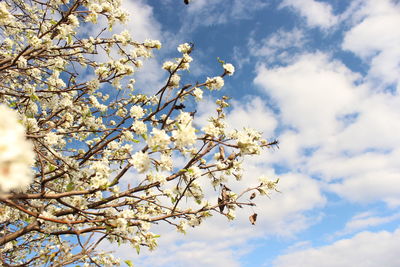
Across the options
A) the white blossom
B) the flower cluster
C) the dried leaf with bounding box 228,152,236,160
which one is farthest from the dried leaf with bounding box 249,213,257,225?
the flower cluster

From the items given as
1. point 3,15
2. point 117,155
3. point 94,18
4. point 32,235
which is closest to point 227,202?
point 117,155

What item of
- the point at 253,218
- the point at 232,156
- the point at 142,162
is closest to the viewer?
the point at 142,162

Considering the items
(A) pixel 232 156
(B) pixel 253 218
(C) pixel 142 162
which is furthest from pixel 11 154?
(B) pixel 253 218

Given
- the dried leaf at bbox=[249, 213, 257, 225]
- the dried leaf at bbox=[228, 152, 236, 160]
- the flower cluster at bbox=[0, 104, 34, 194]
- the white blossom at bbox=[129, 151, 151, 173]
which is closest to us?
the flower cluster at bbox=[0, 104, 34, 194]

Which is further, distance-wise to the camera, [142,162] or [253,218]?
[253,218]

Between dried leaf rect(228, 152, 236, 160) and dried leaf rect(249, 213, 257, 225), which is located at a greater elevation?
dried leaf rect(228, 152, 236, 160)

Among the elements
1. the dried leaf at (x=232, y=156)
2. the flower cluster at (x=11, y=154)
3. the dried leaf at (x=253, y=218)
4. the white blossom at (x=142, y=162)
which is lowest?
the flower cluster at (x=11, y=154)

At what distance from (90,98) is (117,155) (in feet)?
5.08

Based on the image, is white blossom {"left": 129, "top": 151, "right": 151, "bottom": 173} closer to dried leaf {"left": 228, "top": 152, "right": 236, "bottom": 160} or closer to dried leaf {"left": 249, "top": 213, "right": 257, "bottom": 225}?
dried leaf {"left": 228, "top": 152, "right": 236, "bottom": 160}

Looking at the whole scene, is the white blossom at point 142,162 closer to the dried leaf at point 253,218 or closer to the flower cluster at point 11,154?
the dried leaf at point 253,218

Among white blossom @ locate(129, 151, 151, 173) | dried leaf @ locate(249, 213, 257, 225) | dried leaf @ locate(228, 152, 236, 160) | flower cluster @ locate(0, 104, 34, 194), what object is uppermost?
dried leaf @ locate(228, 152, 236, 160)

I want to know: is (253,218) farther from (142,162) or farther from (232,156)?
(142,162)

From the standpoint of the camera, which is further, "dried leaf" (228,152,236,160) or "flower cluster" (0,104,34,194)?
"dried leaf" (228,152,236,160)

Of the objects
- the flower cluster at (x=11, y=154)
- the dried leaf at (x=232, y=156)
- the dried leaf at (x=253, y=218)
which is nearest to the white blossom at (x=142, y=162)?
the dried leaf at (x=232, y=156)
